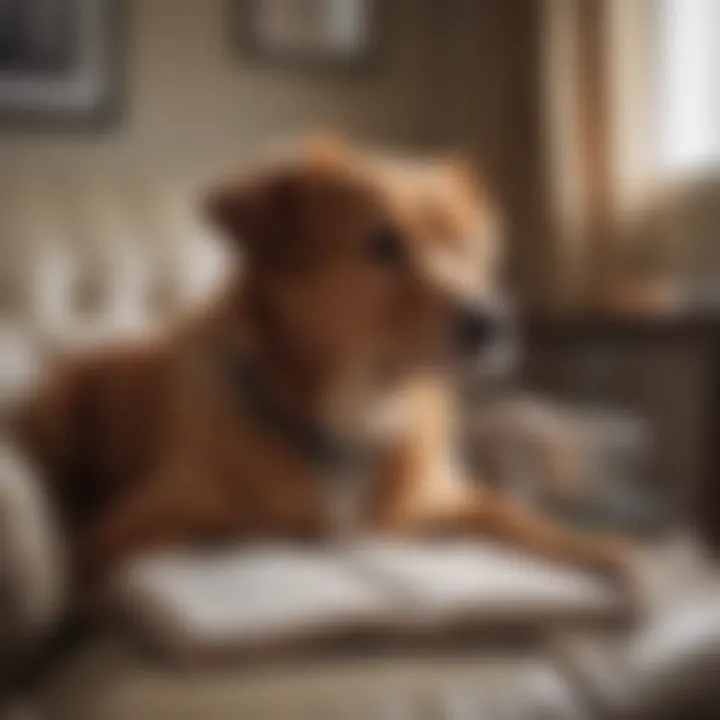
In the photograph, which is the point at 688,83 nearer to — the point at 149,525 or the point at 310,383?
the point at 310,383

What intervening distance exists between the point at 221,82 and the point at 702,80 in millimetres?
807

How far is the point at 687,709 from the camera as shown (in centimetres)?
92

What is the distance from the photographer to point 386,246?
1406 mm

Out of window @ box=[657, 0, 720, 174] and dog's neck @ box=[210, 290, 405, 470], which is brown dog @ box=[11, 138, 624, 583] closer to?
dog's neck @ box=[210, 290, 405, 470]

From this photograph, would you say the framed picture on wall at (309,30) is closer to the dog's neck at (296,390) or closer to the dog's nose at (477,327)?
the dog's neck at (296,390)

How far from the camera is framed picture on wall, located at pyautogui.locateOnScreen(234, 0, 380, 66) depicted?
2.29 meters

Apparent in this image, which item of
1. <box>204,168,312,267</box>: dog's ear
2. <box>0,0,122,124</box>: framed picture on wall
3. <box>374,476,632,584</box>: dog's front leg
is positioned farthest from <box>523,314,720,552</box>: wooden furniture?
<box>0,0,122,124</box>: framed picture on wall

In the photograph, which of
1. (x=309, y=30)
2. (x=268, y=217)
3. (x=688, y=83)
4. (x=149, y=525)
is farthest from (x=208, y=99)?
(x=149, y=525)

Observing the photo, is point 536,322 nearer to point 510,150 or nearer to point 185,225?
point 185,225

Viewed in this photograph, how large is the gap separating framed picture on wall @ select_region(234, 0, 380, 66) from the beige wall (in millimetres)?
26

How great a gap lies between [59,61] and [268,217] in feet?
3.15

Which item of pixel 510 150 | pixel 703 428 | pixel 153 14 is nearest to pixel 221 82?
pixel 153 14

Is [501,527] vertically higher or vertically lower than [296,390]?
lower

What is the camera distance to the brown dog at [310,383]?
133 centimetres
